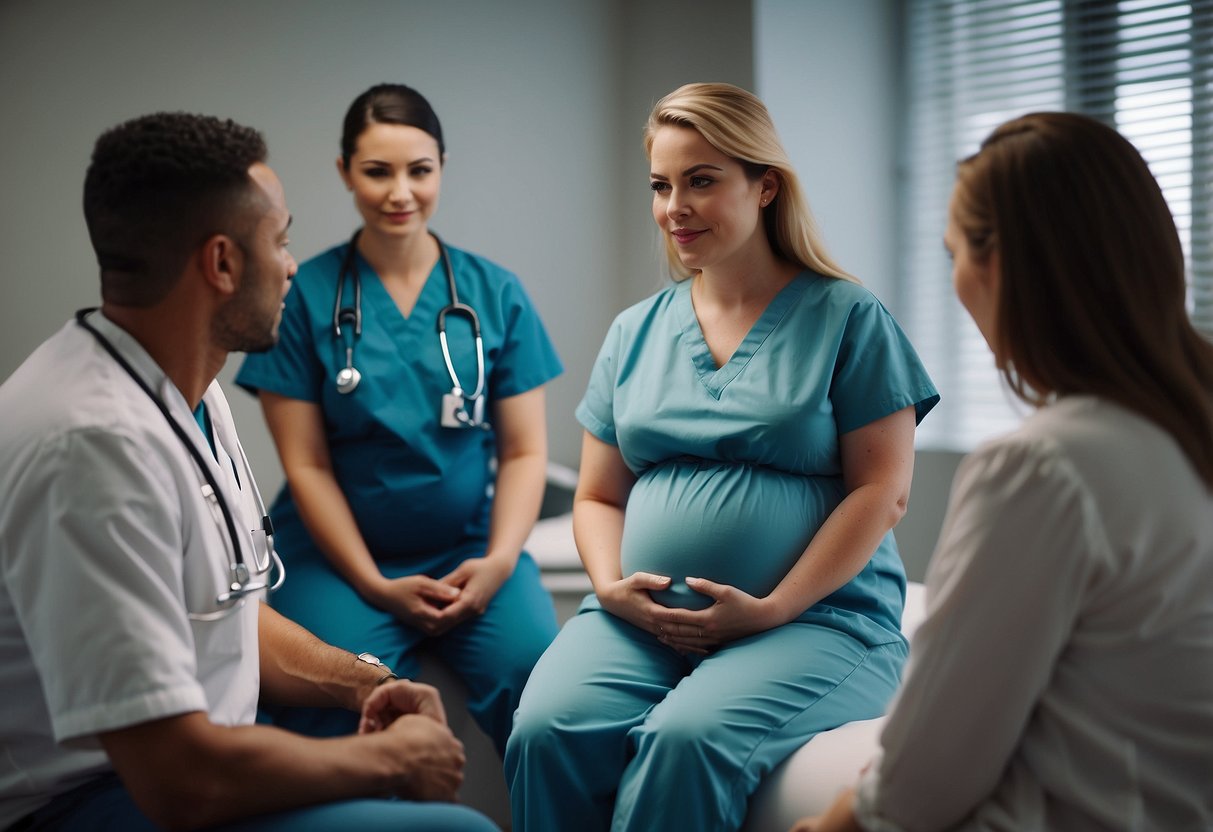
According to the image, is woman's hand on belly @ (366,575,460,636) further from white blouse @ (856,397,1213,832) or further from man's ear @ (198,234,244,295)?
white blouse @ (856,397,1213,832)

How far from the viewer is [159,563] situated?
3.29 feet

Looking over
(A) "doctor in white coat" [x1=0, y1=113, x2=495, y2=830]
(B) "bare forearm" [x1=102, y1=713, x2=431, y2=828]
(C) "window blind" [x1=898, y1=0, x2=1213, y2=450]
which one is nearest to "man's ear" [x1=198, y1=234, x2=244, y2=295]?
(A) "doctor in white coat" [x1=0, y1=113, x2=495, y2=830]

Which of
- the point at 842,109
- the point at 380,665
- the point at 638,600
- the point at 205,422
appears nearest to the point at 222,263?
the point at 205,422

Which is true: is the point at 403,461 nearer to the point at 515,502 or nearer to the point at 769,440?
the point at 515,502

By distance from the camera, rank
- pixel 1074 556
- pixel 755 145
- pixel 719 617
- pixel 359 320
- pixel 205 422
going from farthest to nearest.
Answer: pixel 359 320, pixel 755 145, pixel 719 617, pixel 205 422, pixel 1074 556

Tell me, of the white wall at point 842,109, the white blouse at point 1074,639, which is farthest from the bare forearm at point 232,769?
the white wall at point 842,109

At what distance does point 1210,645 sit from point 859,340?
0.77m

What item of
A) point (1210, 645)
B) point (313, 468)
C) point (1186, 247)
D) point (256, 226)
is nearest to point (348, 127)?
point (313, 468)

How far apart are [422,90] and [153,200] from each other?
1908mm

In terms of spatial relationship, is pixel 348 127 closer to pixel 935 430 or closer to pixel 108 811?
pixel 108 811

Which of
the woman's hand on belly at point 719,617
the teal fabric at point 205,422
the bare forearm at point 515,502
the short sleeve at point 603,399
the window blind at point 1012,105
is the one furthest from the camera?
the window blind at point 1012,105

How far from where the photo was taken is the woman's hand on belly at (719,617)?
1.50 m

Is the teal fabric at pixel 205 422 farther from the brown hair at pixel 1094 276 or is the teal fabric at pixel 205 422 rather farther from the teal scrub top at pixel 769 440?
the brown hair at pixel 1094 276

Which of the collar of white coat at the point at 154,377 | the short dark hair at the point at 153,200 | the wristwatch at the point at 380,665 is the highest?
the short dark hair at the point at 153,200
